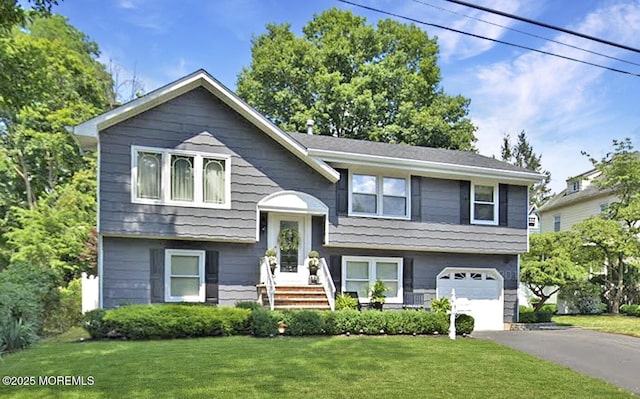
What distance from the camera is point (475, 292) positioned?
1591 centimetres

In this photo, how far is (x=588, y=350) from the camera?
1089 centimetres

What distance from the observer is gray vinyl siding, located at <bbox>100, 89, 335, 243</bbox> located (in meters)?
12.1

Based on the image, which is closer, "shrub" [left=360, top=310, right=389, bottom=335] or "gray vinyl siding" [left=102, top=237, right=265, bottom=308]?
"shrub" [left=360, top=310, right=389, bottom=335]

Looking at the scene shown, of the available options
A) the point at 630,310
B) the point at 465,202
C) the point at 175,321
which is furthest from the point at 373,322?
the point at 630,310

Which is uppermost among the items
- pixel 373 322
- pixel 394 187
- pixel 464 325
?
pixel 394 187

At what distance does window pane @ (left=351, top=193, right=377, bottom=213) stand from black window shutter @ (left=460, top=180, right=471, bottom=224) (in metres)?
3.02

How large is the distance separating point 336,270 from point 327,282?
1.04 metres

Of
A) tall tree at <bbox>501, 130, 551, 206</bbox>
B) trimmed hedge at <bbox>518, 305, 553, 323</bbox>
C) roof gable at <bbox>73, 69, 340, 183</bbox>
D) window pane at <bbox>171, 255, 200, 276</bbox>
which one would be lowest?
trimmed hedge at <bbox>518, 305, 553, 323</bbox>

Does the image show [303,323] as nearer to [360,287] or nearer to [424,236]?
[360,287]

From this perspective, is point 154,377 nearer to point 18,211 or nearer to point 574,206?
point 18,211

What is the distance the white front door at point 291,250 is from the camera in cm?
1400

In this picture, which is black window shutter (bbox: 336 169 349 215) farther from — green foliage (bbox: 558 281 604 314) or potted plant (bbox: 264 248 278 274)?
green foliage (bbox: 558 281 604 314)

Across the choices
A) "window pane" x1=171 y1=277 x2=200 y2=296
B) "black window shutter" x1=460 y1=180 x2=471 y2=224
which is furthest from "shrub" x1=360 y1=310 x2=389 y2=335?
"black window shutter" x1=460 y1=180 x2=471 y2=224

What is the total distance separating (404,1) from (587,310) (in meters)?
20.3
